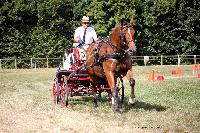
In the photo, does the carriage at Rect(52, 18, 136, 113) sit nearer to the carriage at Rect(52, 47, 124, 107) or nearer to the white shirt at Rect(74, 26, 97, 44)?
the carriage at Rect(52, 47, 124, 107)

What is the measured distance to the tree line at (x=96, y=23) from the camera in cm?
4691

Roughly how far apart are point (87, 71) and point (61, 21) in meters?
35.8

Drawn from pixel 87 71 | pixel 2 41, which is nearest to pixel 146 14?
pixel 2 41

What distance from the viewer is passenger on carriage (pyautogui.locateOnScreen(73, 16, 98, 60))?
13.5 meters

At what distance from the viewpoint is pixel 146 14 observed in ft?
164

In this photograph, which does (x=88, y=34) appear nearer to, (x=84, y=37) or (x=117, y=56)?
(x=84, y=37)

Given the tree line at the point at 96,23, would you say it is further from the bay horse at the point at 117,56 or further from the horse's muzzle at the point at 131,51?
the horse's muzzle at the point at 131,51

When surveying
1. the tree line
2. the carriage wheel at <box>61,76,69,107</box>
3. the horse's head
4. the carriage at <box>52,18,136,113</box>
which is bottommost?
the carriage wheel at <box>61,76,69,107</box>

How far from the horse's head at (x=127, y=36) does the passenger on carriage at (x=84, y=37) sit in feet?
8.40

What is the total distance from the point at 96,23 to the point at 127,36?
39864mm

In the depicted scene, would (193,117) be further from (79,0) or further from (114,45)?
(79,0)

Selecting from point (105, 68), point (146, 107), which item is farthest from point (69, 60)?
point (146, 107)

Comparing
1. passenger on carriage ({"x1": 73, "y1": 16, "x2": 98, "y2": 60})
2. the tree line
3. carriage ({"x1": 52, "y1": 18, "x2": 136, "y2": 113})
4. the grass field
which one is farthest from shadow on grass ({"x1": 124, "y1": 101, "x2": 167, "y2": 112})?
the tree line

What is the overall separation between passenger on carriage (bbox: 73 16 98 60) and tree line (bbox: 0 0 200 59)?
3339 centimetres
